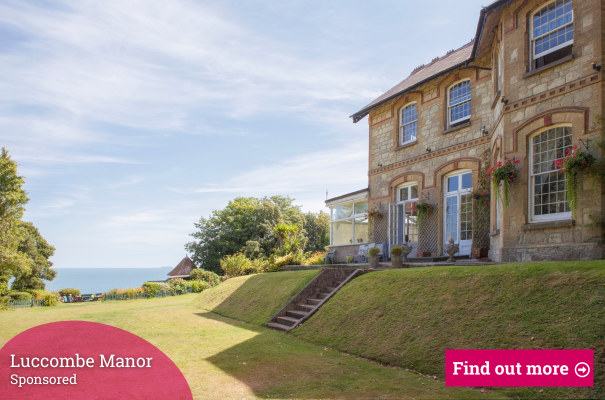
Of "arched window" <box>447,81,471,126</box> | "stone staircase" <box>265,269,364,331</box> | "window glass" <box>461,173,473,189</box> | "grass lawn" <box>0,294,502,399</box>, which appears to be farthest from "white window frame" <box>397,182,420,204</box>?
"grass lawn" <box>0,294,502,399</box>

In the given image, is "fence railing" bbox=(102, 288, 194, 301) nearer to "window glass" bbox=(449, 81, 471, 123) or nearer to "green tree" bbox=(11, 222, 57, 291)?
"green tree" bbox=(11, 222, 57, 291)

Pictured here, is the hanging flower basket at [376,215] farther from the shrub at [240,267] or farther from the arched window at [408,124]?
the shrub at [240,267]

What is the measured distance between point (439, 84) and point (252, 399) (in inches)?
571

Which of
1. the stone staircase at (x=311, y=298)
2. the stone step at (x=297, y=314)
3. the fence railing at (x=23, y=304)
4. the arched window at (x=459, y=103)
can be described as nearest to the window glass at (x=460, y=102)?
the arched window at (x=459, y=103)

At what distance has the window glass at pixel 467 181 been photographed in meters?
14.9

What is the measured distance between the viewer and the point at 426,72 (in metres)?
18.6

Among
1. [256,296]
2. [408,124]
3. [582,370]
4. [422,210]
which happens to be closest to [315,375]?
[582,370]

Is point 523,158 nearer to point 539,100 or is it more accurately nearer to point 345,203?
point 539,100

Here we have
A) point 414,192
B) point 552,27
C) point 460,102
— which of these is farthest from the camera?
point 414,192

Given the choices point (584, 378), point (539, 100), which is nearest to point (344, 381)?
point (584, 378)

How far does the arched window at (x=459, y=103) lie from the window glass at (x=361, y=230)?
20.7 ft

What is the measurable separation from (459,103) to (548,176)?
6.35m

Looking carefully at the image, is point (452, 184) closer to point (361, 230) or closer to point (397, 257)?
point (397, 257)

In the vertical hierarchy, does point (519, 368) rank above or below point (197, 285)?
above
